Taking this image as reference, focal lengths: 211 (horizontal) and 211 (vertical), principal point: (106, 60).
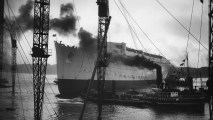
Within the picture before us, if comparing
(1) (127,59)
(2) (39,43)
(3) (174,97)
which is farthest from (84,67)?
(2) (39,43)

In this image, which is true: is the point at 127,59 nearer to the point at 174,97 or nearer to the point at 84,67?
the point at 84,67

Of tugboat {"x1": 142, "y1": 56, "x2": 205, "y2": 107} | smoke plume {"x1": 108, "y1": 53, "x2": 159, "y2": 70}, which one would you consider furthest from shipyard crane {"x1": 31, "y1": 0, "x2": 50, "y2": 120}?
smoke plume {"x1": 108, "y1": 53, "x2": 159, "y2": 70}

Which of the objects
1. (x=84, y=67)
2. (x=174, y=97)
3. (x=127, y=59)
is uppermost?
(x=127, y=59)

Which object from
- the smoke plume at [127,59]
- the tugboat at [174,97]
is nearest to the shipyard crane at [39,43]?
the tugboat at [174,97]

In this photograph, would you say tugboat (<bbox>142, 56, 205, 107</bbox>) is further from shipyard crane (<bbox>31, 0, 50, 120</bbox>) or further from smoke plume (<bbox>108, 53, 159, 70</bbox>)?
shipyard crane (<bbox>31, 0, 50, 120</bbox>)

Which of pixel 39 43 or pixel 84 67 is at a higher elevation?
pixel 39 43

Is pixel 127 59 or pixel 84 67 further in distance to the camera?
pixel 127 59

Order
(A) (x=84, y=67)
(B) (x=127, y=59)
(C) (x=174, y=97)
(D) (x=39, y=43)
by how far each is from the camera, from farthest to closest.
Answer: (B) (x=127, y=59) → (A) (x=84, y=67) → (C) (x=174, y=97) → (D) (x=39, y=43)

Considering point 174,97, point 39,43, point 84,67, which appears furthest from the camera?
point 84,67

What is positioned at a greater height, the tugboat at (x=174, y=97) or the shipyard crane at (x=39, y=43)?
the shipyard crane at (x=39, y=43)

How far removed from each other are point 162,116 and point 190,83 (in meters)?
11.4

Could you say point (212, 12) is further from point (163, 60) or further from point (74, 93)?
point (163, 60)

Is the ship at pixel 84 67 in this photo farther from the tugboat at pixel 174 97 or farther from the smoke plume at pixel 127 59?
the tugboat at pixel 174 97

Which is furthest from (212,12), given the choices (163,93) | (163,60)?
(163,60)
